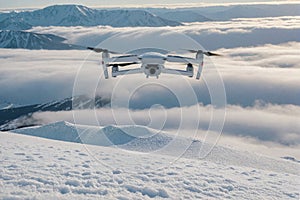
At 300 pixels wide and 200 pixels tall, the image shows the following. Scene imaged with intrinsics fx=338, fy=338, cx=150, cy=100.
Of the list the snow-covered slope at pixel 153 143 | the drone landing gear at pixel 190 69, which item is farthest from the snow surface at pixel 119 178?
the snow-covered slope at pixel 153 143

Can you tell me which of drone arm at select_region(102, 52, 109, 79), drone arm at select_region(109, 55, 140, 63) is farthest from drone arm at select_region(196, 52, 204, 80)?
drone arm at select_region(102, 52, 109, 79)

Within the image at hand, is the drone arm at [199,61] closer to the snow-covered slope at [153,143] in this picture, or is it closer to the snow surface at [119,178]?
the snow surface at [119,178]

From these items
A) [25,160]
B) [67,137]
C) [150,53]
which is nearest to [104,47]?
[150,53]

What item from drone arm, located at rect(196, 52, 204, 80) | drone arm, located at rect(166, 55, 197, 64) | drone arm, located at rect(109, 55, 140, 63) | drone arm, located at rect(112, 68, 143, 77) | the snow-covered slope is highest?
drone arm, located at rect(196, 52, 204, 80)

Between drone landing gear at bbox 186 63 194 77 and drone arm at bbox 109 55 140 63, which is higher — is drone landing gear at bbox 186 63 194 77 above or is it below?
above

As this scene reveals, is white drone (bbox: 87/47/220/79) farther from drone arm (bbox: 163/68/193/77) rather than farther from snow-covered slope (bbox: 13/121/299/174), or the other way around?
snow-covered slope (bbox: 13/121/299/174)

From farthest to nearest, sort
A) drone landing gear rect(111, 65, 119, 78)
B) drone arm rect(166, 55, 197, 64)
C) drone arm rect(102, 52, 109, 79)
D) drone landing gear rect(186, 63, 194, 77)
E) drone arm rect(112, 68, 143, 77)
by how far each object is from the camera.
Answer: drone arm rect(102, 52, 109, 79)
drone landing gear rect(111, 65, 119, 78)
drone landing gear rect(186, 63, 194, 77)
drone arm rect(112, 68, 143, 77)
drone arm rect(166, 55, 197, 64)

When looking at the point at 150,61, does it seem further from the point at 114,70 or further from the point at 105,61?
the point at 105,61
